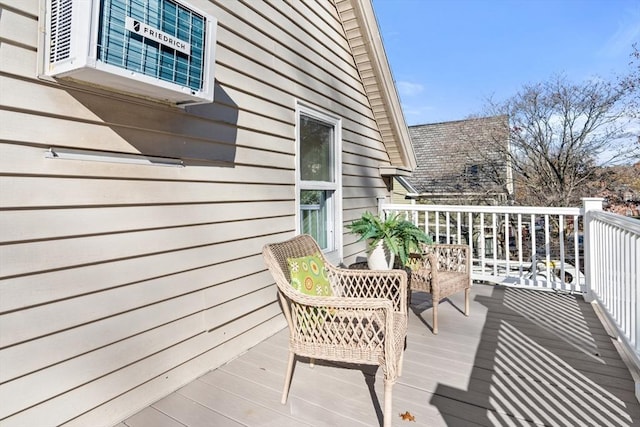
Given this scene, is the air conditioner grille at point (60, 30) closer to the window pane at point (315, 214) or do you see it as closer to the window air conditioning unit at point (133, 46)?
the window air conditioning unit at point (133, 46)

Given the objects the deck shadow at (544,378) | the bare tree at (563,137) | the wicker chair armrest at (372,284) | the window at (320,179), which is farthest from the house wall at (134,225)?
the bare tree at (563,137)

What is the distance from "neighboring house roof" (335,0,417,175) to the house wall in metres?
1.37

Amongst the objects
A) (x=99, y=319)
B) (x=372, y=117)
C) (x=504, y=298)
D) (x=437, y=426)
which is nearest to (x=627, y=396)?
(x=437, y=426)

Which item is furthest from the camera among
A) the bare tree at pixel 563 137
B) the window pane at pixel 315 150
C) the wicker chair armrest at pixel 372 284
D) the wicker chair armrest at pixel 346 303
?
the bare tree at pixel 563 137

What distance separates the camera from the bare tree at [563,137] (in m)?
8.34

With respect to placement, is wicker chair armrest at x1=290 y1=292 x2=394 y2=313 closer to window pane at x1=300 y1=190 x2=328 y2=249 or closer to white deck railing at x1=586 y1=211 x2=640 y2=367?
white deck railing at x1=586 y1=211 x2=640 y2=367

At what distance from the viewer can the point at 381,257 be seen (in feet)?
9.97

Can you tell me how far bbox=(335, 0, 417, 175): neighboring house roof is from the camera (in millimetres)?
4324

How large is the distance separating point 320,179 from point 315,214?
39cm

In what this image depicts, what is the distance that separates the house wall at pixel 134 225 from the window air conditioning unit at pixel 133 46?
0.43 ft

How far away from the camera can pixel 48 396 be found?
1.55 meters

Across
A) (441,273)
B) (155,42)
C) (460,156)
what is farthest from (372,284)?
(460,156)

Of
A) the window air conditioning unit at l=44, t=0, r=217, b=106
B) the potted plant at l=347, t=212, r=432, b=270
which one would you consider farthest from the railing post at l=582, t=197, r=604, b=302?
the window air conditioning unit at l=44, t=0, r=217, b=106

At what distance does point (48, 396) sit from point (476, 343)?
2.70 metres
